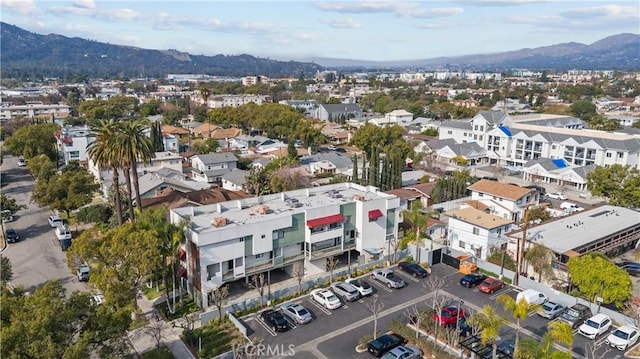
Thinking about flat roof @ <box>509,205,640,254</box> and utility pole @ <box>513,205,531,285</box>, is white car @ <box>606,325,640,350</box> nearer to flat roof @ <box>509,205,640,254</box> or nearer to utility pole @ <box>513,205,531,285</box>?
utility pole @ <box>513,205,531,285</box>

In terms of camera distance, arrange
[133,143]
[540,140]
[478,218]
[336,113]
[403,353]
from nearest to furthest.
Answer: [403,353] → [133,143] → [478,218] → [540,140] → [336,113]

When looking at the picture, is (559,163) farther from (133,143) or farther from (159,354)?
(159,354)

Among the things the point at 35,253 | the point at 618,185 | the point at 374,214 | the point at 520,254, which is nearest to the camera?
the point at 520,254

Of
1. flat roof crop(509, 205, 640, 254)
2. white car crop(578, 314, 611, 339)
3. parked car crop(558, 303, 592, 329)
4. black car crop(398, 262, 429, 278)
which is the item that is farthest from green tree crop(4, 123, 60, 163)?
white car crop(578, 314, 611, 339)

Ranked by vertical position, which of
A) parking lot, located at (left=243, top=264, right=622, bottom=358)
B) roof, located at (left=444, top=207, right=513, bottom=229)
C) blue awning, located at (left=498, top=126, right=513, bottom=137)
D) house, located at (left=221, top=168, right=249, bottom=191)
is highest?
blue awning, located at (left=498, top=126, right=513, bottom=137)

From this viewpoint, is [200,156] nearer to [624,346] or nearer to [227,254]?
[227,254]

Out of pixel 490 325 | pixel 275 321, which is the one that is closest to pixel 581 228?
pixel 490 325
